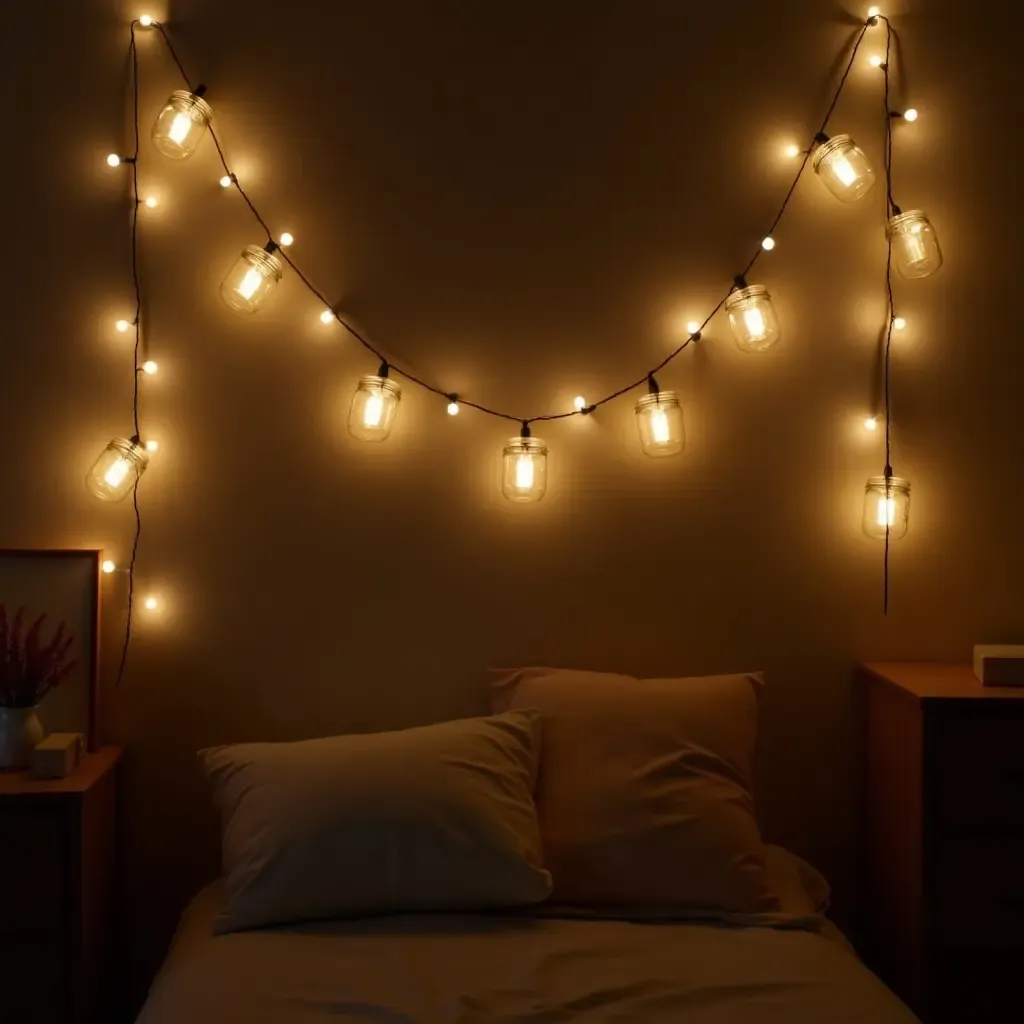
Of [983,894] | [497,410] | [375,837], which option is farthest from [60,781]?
[983,894]

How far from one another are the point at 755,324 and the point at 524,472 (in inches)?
23.8

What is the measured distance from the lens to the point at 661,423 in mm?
2244

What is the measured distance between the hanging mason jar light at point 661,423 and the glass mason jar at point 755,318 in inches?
8.3

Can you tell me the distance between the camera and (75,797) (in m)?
1.87

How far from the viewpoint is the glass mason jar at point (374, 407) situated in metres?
2.21

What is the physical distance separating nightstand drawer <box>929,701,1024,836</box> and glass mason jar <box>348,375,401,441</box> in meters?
1.30

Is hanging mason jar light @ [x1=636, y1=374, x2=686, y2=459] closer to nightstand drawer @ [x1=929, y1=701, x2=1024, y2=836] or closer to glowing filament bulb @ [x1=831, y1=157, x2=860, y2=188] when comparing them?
glowing filament bulb @ [x1=831, y1=157, x2=860, y2=188]

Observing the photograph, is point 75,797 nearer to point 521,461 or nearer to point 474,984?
point 474,984

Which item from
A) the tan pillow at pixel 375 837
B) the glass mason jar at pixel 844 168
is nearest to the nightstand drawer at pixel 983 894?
the tan pillow at pixel 375 837

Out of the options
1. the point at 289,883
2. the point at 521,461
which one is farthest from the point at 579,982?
the point at 521,461

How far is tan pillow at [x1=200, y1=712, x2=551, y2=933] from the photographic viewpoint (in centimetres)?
181

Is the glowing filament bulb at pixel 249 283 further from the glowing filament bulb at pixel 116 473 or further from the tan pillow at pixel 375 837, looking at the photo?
the tan pillow at pixel 375 837

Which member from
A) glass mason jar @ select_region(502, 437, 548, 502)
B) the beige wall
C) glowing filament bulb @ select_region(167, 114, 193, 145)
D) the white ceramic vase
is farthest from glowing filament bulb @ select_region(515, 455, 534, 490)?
the white ceramic vase

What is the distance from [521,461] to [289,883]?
974 millimetres
